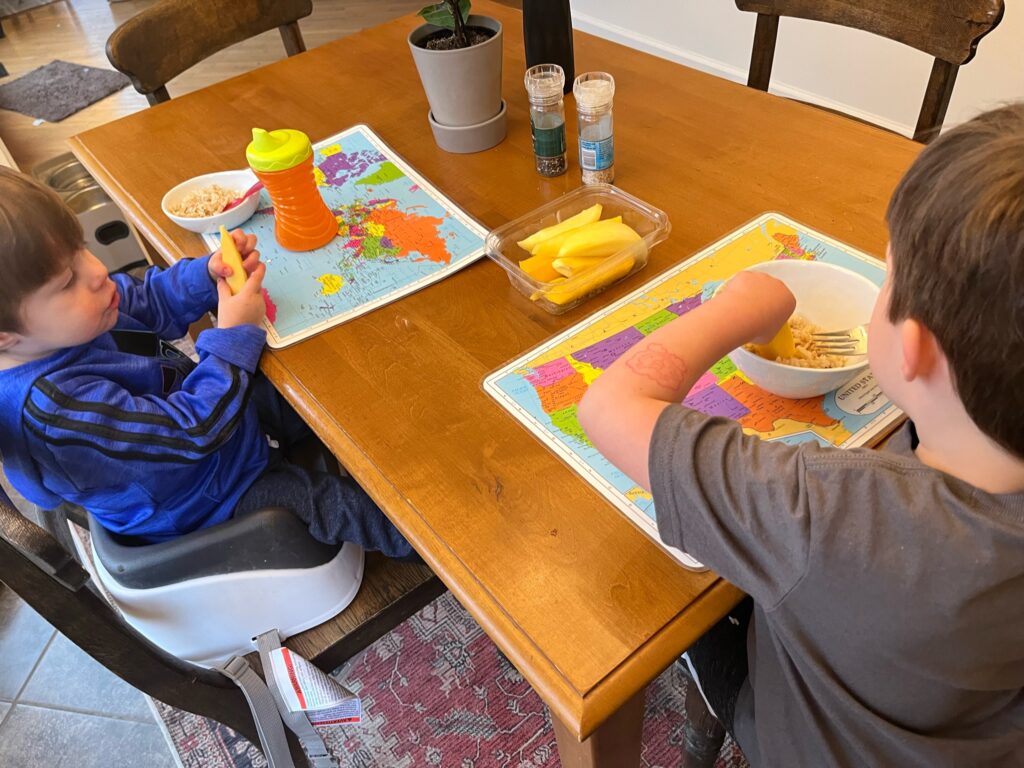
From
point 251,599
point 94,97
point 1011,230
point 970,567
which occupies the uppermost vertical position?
point 1011,230

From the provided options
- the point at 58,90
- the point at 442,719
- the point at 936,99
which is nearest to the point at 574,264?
the point at 936,99

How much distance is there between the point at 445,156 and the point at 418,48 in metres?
0.16

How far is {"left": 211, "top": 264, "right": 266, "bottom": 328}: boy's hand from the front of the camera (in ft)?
2.90

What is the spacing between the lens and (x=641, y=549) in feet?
2.08

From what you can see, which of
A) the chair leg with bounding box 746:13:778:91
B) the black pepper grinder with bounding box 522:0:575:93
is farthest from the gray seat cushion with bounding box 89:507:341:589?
the chair leg with bounding box 746:13:778:91

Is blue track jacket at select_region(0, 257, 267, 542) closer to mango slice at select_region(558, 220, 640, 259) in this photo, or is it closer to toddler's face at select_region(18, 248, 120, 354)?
toddler's face at select_region(18, 248, 120, 354)

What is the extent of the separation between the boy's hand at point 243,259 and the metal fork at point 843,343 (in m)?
0.67

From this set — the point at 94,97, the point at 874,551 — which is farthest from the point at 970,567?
the point at 94,97

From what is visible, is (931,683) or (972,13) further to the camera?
(972,13)

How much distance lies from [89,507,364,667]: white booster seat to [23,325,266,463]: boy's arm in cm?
11

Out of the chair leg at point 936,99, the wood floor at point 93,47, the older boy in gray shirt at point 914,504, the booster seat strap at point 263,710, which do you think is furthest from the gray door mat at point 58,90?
the older boy in gray shirt at point 914,504

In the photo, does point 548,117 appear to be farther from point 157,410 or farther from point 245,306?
point 157,410

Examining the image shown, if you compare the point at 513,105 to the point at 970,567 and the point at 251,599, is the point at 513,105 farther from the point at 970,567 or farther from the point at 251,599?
the point at 970,567

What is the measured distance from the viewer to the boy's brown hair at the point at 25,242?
797mm
